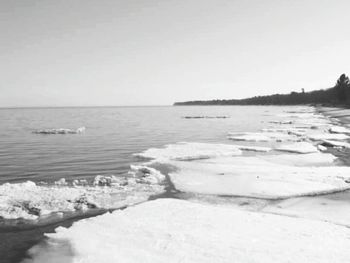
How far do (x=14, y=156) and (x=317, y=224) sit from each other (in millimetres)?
17316

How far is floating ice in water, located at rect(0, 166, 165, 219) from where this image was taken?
331 inches

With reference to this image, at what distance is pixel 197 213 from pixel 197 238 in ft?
5.11

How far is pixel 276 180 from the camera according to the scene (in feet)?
37.7

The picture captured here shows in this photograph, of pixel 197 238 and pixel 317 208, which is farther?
pixel 317 208

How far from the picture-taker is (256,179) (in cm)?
1168

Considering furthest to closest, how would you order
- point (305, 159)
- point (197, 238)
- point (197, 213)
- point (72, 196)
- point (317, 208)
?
point (305, 159) < point (72, 196) < point (317, 208) < point (197, 213) < point (197, 238)

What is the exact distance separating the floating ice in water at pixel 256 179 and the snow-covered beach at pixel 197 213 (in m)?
0.04

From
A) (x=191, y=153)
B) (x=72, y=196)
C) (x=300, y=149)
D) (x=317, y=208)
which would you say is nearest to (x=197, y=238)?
(x=317, y=208)

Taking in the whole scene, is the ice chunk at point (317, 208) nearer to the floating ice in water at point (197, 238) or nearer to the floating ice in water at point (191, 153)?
the floating ice in water at point (197, 238)

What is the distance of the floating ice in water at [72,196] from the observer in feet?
27.6

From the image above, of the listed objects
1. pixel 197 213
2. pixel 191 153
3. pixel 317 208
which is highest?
pixel 191 153

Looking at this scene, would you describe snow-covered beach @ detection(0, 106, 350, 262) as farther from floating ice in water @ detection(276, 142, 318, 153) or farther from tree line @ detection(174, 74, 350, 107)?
tree line @ detection(174, 74, 350, 107)

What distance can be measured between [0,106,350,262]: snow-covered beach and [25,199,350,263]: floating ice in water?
2 centimetres

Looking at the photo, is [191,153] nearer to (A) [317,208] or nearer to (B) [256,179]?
(B) [256,179]
